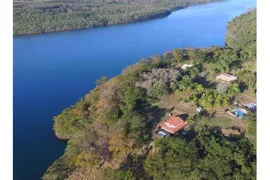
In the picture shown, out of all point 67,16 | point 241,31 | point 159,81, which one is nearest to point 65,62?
point 159,81

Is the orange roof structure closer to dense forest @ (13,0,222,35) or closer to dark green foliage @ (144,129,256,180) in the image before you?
dark green foliage @ (144,129,256,180)

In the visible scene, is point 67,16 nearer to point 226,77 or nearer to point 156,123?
point 226,77

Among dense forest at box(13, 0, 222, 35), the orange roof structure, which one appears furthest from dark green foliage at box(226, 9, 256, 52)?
dense forest at box(13, 0, 222, 35)

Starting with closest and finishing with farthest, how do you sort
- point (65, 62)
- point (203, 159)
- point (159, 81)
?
point (203, 159) → point (159, 81) → point (65, 62)

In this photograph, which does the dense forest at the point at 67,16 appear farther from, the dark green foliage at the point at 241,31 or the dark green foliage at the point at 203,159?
the dark green foliage at the point at 203,159

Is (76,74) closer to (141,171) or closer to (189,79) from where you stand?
(189,79)

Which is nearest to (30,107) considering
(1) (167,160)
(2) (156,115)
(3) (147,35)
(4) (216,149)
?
(2) (156,115)
